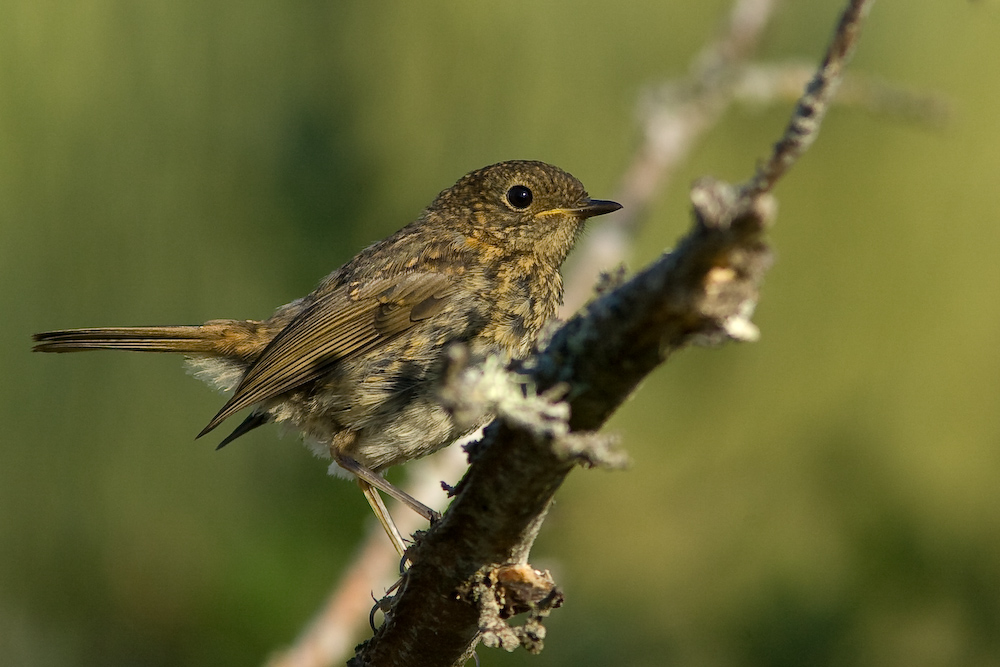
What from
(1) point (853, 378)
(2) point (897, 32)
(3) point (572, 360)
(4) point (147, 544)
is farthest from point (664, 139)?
(3) point (572, 360)

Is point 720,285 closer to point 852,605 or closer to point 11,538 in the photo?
point 852,605

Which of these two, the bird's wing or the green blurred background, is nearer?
the green blurred background

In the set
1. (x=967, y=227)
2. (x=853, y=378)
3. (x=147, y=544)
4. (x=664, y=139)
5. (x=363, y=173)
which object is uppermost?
(x=664, y=139)

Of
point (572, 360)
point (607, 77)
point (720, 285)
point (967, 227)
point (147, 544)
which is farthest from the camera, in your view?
point (607, 77)

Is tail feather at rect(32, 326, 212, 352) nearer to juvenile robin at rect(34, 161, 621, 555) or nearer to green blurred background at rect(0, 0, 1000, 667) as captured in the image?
juvenile robin at rect(34, 161, 621, 555)

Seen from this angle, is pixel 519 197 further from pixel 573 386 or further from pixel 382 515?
pixel 573 386

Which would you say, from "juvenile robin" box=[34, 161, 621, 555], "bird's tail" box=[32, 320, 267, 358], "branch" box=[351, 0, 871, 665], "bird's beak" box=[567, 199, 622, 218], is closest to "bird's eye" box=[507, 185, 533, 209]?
"juvenile robin" box=[34, 161, 621, 555]
